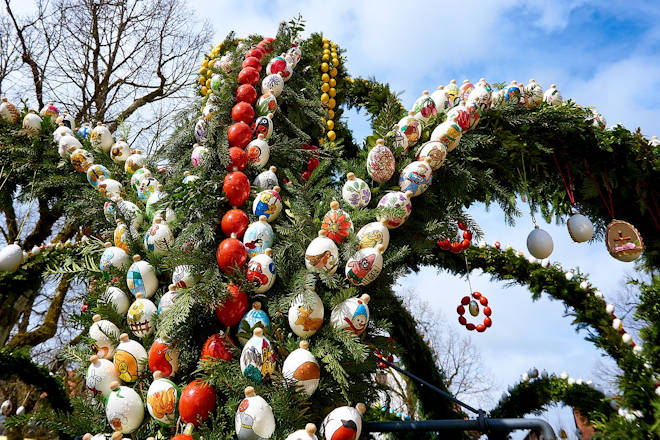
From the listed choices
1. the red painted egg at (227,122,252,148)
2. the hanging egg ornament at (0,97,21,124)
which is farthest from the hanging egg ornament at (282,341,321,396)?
the hanging egg ornament at (0,97,21,124)

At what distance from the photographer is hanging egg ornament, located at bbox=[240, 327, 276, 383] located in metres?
1.43

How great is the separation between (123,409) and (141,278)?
50 cm

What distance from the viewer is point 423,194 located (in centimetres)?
201

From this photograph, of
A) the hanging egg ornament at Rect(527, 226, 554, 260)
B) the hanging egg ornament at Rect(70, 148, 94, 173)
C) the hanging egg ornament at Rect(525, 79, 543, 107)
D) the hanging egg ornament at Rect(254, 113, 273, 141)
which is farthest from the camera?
the hanging egg ornament at Rect(70, 148, 94, 173)

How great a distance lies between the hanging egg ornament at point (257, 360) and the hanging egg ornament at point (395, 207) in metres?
0.62

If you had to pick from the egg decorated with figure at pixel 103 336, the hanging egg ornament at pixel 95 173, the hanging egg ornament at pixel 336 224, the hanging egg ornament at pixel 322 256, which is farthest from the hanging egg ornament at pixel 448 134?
the hanging egg ornament at pixel 95 173

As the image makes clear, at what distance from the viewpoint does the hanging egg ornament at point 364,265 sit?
1594 millimetres

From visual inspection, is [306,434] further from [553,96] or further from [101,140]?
[101,140]

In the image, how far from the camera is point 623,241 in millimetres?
2602

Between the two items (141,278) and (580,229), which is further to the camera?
(580,229)

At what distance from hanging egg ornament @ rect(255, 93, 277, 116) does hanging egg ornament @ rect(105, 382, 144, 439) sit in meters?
1.44

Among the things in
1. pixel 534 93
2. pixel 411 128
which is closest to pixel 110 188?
pixel 411 128

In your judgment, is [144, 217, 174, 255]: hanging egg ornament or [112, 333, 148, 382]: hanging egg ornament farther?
[144, 217, 174, 255]: hanging egg ornament

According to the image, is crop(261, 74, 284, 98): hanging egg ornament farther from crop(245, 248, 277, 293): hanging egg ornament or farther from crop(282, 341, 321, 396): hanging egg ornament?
crop(282, 341, 321, 396): hanging egg ornament
